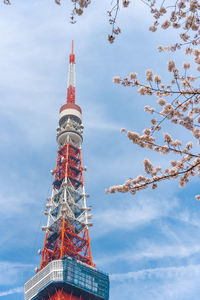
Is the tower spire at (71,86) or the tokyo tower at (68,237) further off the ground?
the tower spire at (71,86)

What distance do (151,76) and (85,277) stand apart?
41.9m

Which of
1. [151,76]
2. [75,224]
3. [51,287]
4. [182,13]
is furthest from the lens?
[75,224]

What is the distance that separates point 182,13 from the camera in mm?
7434

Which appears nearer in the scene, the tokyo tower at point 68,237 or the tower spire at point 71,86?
the tokyo tower at point 68,237

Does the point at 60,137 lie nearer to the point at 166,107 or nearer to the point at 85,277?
the point at 85,277

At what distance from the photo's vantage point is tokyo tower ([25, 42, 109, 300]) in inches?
1756

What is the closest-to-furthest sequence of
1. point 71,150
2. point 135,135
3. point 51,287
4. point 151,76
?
point 151,76, point 135,135, point 51,287, point 71,150

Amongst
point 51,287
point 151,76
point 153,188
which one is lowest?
point 153,188

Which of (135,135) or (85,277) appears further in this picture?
(85,277)

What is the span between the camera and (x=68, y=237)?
165ft

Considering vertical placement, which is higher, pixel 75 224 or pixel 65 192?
pixel 65 192

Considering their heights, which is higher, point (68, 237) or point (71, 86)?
point (71, 86)

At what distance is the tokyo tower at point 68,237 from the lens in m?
44.6

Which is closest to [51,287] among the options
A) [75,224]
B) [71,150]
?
[75,224]
